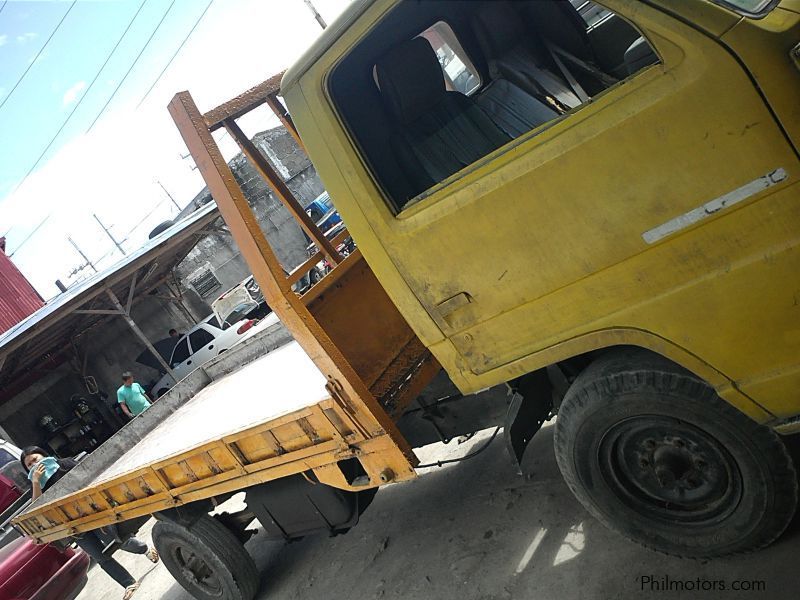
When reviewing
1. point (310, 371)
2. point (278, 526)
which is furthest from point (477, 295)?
point (278, 526)

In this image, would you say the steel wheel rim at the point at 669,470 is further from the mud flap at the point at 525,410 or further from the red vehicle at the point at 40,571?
the red vehicle at the point at 40,571

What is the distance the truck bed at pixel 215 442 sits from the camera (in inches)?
113

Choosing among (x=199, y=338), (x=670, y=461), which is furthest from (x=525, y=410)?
(x=199, y=338)

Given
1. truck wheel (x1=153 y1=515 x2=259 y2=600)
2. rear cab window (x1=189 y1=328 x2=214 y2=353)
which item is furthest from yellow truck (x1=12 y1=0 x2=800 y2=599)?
rear cab window (x1=189 y1=328 x2=214 y2=353)

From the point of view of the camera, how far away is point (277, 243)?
2145 centimetres

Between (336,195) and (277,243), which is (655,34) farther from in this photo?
(277,243)

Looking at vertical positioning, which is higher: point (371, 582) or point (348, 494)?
point (348, 494)

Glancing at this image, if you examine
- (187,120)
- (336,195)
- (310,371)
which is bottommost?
(310,371)

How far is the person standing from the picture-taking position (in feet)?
14.8

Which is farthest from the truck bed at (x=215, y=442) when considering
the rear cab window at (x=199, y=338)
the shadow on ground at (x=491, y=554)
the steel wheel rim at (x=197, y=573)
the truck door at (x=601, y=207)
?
the rear cab window at (x=199, y=338)

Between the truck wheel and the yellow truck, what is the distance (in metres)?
1.05

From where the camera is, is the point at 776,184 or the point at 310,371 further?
the point at 310,371

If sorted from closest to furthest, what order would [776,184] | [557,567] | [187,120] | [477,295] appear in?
[776,184] < [477,295] < [187,120] < [557,567]

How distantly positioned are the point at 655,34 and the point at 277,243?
67.8ft
